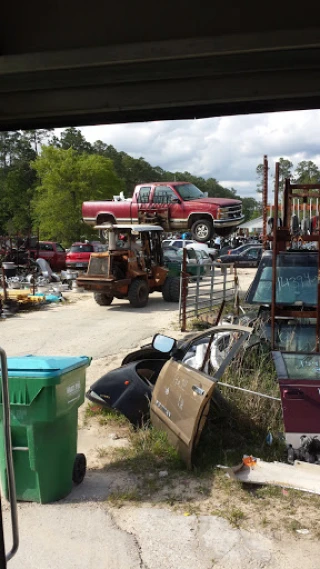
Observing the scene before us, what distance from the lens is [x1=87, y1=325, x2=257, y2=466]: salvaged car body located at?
4.31 m

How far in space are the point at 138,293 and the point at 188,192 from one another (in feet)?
15.0

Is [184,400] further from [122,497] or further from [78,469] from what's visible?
[78,469]

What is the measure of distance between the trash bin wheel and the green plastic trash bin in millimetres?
121

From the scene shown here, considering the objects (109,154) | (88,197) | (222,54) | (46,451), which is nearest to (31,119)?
(222,54)

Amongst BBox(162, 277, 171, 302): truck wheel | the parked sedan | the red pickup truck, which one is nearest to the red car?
the red pickup truck

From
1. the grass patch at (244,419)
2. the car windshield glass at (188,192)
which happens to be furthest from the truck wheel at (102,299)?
the grass patch at (244,419)

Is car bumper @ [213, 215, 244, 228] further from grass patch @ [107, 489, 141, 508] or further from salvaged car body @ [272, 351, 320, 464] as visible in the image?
grass patch @ [107, 489, 141, 508]

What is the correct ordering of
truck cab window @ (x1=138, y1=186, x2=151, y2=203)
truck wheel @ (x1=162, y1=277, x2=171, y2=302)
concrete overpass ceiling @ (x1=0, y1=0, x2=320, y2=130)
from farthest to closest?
truck cab window @ (x1=138, y1=186, x2=151, y2=203), truck wheel @ (x1=162, y1=277, x2=171, y2=302), concrete overpass ceiling @ (x1=0, y1=0, x2=320, y2=130)

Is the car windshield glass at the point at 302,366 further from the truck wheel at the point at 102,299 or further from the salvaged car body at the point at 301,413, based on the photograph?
the truck wheel at the point at 102,299

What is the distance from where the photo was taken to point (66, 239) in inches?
1475

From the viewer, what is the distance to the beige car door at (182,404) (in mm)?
4246

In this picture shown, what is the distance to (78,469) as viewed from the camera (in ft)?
13.8

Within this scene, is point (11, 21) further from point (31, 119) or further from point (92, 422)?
point (92, 422)

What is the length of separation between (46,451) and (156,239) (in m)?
12.5
